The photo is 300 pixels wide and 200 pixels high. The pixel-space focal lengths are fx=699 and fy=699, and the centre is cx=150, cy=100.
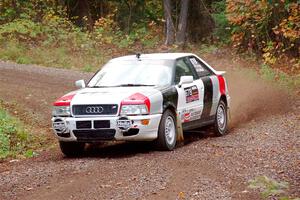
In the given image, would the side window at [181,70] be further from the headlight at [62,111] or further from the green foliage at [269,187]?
the green foliage at [269,187]

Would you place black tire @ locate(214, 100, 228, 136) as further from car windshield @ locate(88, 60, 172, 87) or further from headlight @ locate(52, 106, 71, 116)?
headlight @ locate(52, 106, 71, 116)

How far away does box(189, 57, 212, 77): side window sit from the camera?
13.6 metres

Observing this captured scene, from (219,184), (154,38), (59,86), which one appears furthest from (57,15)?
(219,184)

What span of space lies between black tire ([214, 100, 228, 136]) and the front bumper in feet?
9.02

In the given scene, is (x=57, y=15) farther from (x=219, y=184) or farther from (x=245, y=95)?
(x=219, y=184)

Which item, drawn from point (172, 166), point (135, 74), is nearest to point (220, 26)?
point (135, 74)

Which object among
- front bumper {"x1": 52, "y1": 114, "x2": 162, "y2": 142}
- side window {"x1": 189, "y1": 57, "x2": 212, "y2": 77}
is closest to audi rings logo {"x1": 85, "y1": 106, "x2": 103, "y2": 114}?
front bumper {"x1": 52, "y1": 114, "x2": 162, "y2": 142}

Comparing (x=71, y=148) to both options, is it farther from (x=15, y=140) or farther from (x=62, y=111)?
(x=15, y=140)

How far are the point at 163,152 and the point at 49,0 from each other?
81.8 ft

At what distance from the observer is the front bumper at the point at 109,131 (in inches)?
439

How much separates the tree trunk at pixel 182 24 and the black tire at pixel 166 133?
745 inches

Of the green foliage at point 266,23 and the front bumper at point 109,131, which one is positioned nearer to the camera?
the front bumper at point 109,131

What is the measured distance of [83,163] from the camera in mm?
10641

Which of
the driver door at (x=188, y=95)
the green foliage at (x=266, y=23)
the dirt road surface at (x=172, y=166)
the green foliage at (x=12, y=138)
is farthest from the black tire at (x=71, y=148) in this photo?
the green foliage at (x=266, y=23)
